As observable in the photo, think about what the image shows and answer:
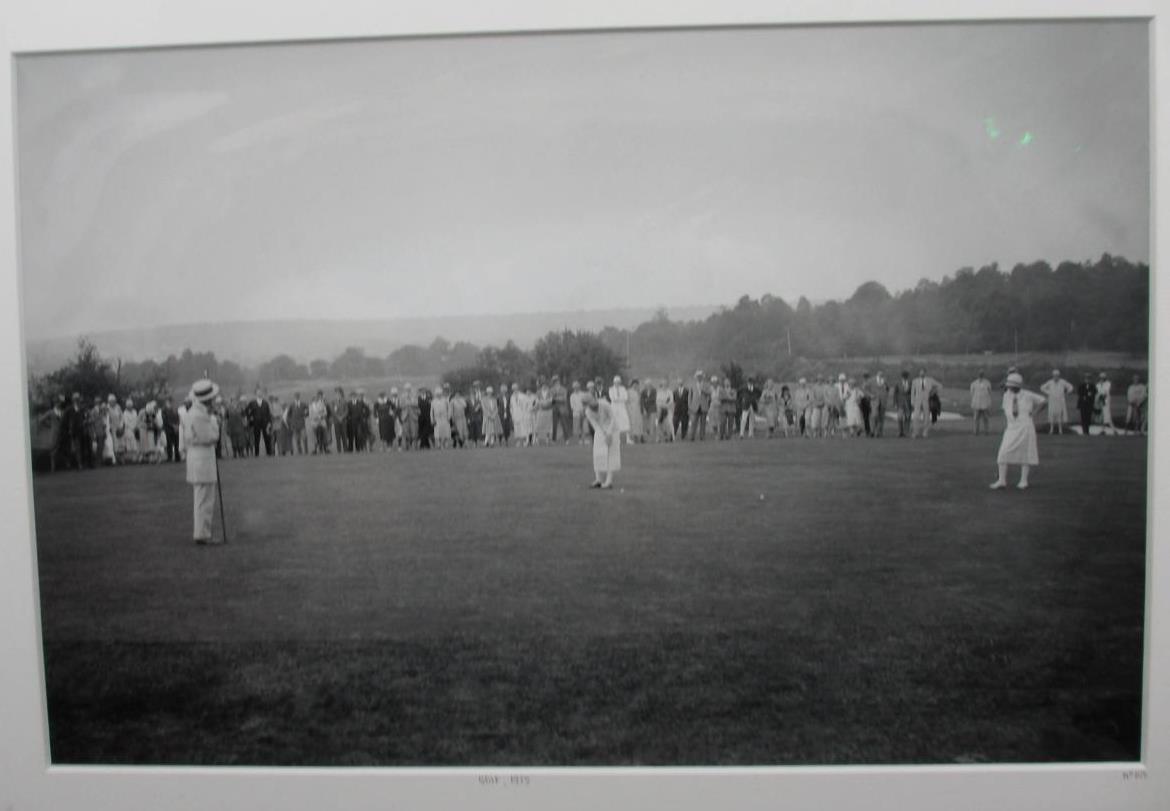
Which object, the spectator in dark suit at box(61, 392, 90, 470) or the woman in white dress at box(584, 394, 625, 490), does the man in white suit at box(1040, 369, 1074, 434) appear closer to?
the woman in white dress at box(584, 394, 625, 490)

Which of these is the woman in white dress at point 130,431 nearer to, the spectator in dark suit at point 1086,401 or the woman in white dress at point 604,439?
the woman in white dress at point 604,439

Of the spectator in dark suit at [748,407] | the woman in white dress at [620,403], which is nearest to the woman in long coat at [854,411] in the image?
the spectator in dark suit at [748,407]

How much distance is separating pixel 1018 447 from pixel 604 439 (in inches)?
68.1

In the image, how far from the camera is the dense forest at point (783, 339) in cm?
316

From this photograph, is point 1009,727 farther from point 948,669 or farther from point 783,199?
point 783,199

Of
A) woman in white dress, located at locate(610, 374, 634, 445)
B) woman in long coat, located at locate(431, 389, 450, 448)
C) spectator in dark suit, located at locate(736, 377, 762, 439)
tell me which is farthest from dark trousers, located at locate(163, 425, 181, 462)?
spectator in dark suit, located at locate(736, 377, 762, 439)

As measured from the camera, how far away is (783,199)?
3227 millimetres

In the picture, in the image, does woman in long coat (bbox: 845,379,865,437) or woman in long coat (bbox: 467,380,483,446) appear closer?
woman in long coat (bbox: 845,379,865,437)

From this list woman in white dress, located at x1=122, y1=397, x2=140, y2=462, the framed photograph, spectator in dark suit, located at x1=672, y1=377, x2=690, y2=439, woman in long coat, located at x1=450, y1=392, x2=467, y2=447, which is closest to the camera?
the framed photograph

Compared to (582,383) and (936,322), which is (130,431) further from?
(936,322)

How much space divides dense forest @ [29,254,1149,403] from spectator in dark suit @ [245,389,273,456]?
87mm

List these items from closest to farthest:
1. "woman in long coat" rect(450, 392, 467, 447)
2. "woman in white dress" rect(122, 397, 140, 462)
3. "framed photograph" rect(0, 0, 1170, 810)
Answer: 1. "framed photograph" rect(0, 0, 1170, 810)
2. "woman in white dress" rect(122, 397, 140, 462)
3. "woman in long coat" rect(450, 392, 467, 447)

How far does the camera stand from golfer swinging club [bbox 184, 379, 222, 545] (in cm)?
330

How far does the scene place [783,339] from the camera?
325 centimetres
